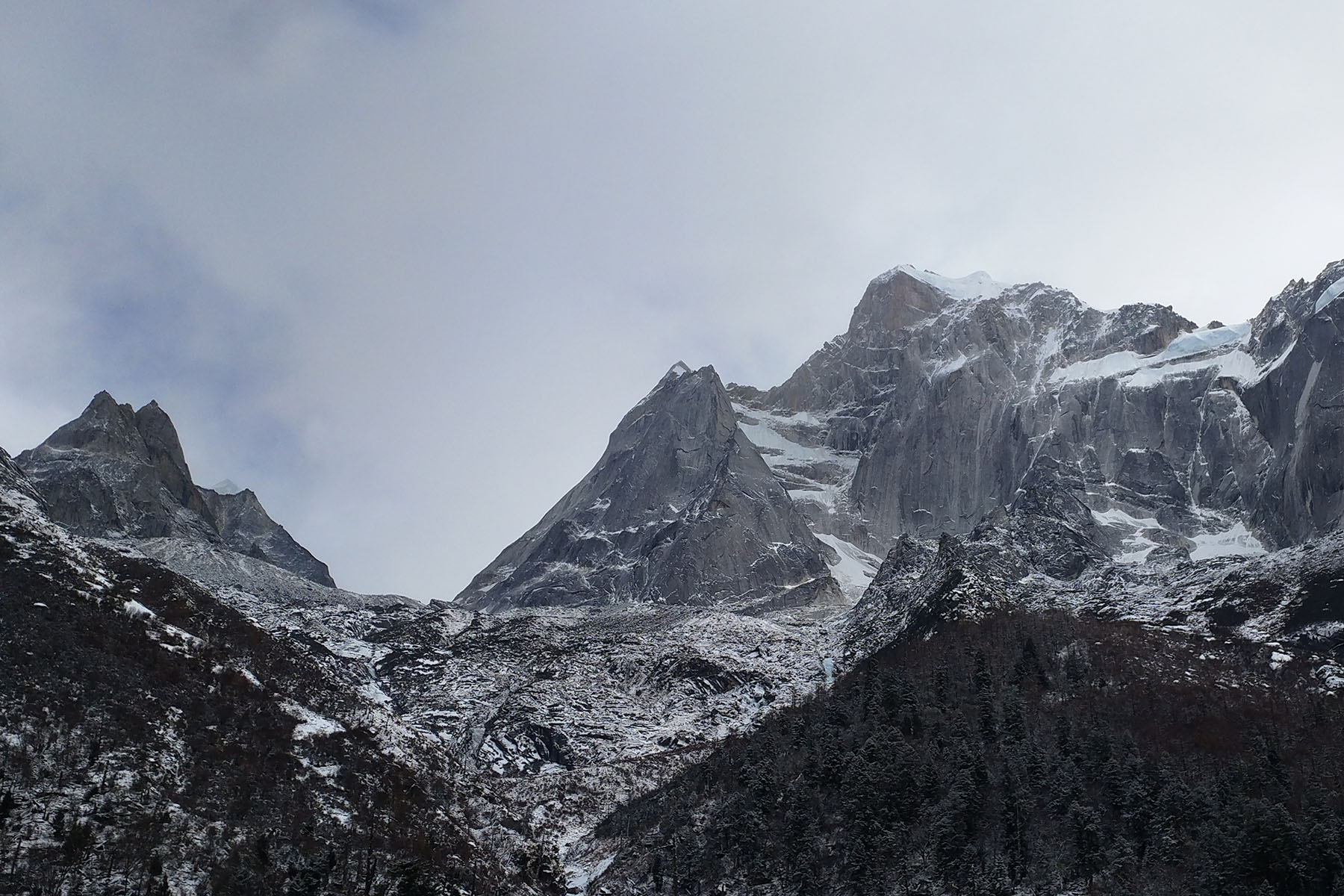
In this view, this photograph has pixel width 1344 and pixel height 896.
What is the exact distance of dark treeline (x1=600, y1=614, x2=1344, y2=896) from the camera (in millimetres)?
115938

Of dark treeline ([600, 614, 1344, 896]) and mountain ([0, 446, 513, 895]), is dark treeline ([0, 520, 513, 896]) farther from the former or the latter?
dark treeline ([600, 614, 1344, 896])

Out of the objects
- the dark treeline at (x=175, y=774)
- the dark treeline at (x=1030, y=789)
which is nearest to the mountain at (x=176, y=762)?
the dark treeline at (x=175, y=774)

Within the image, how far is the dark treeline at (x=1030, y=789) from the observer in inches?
4564

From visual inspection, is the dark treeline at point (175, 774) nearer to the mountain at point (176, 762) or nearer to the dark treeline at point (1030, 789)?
the mountain at point (176, 762)

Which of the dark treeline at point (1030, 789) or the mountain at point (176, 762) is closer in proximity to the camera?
the mountain at point (176, 762)

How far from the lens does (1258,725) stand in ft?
481

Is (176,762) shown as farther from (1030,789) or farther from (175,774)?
(1030,789)

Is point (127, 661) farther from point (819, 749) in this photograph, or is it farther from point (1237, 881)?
point (1237, 881)

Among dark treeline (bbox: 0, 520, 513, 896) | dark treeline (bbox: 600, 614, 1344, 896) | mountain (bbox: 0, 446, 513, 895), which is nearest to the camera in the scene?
dark treeline (bbox: 0, 520, 513, 896)

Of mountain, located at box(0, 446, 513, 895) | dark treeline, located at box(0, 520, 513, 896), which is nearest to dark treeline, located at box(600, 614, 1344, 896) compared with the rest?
dark treeline, located at box(0, 520, 513, 896)

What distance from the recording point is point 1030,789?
132 metres

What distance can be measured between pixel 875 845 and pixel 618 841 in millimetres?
42523

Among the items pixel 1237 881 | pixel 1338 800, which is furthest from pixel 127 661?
pixel 1338 800

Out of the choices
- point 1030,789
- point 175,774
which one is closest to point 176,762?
point 175,774
